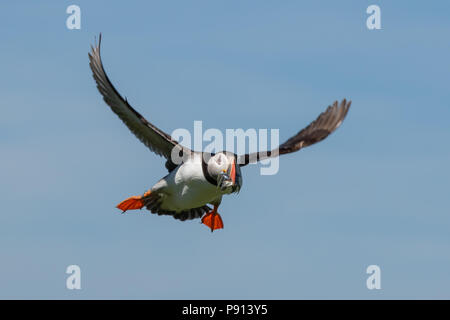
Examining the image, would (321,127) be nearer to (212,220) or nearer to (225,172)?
(212,220)

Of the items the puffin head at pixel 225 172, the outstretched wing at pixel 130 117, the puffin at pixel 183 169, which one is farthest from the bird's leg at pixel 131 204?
the puffin head at pixel 225 172

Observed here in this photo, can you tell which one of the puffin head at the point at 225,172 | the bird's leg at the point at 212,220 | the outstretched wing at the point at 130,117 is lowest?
the bird's leg at the point at 212,220

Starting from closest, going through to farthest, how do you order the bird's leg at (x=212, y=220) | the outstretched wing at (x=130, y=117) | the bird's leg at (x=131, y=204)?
1. the outstretched wing at (x=130, y=117)
2. the bird's leg at (x=131, y=204)
3. the bird's leg at (x=212, y=220)

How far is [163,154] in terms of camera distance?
74.9 feet

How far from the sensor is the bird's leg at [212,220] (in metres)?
23.8

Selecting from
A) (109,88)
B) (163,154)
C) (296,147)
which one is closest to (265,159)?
(296,147)

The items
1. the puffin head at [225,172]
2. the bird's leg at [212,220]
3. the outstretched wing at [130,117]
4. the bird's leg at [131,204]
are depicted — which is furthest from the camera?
the bird's leg at [212,220]

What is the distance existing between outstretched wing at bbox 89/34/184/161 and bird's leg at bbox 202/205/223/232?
6.85 ft

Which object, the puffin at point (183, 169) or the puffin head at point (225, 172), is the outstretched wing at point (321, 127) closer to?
the puffin at point (183, 169)

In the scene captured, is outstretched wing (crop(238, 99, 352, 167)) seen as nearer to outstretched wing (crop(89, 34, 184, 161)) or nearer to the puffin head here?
the puffin head

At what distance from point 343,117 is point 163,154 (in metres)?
5.20

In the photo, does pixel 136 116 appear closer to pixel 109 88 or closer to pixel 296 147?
pixel 109 88

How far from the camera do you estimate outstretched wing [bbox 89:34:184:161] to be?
2158 centimetres

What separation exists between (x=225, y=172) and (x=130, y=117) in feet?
9.48
